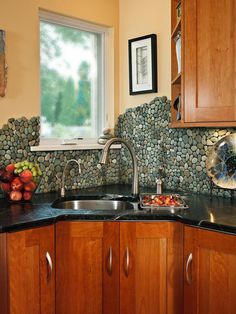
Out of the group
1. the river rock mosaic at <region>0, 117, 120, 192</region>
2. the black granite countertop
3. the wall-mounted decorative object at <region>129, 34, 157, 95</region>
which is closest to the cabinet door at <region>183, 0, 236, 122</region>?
the black granite countertop

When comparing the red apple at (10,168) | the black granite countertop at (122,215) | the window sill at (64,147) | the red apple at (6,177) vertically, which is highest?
the window sill at (64,147)

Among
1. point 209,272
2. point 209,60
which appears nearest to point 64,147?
point 209,60

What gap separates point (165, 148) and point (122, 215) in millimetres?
1000

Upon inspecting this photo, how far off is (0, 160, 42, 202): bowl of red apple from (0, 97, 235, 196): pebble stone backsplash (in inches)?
A: 6.7

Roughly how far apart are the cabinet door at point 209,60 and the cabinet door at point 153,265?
2.25 ft

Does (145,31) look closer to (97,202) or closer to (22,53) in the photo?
(22,53)

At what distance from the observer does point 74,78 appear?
10.5ft

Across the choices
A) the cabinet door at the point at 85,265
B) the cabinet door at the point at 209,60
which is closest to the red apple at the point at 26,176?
the cabinet door at the point at 85,265

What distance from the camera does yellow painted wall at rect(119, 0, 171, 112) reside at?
10.0 ft

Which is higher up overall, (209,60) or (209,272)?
(209,60)

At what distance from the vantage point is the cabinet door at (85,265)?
2.24 metres

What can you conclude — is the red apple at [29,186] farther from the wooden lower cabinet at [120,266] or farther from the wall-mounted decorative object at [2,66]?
the wall-mounted decorative object at [2,66]

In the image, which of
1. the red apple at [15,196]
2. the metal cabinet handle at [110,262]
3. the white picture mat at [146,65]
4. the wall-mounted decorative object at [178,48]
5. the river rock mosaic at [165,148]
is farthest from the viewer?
the white picture mat at [146,65]

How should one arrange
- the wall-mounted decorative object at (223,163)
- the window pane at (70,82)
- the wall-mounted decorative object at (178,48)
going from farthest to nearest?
the window pane at (70,82) < the wall-mounted decorative object at (178,48) < the wall-mounted decorative object at (223,163)
